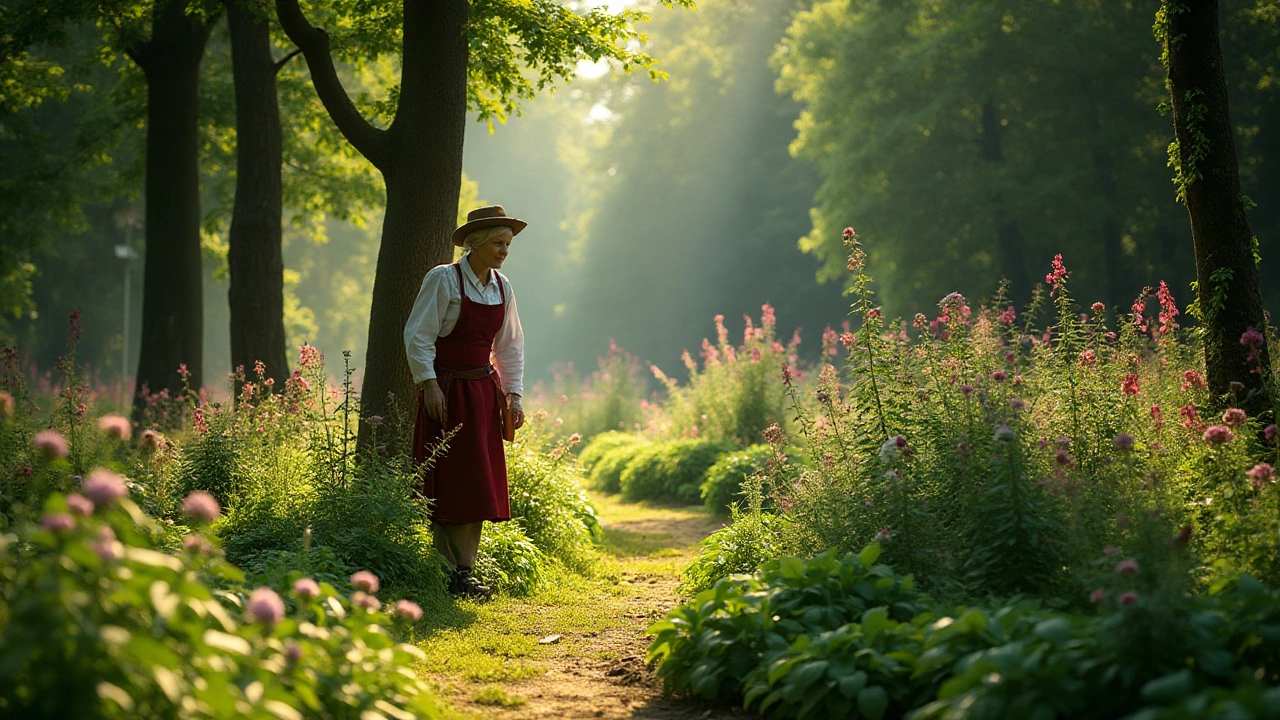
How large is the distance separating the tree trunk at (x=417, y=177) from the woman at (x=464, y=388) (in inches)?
35.5

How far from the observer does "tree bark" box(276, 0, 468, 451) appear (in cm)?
723

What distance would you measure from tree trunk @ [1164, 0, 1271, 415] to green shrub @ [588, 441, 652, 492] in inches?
376

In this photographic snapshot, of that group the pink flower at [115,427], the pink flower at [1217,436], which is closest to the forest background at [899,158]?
the pink flower at [115,427]

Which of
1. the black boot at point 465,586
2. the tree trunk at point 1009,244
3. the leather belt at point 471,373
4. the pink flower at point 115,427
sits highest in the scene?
the tree trunk at point 1009,244

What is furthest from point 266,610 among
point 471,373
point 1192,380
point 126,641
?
point 1192,380

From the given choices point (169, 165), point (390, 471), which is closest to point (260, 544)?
point (390, 471)

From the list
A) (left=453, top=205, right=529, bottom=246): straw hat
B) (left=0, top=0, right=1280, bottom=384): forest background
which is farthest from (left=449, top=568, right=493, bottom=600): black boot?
(left=0, top=0, right=1280, bottom=384): forest background

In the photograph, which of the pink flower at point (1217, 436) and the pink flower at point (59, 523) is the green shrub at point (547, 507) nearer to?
the pink flower at point (1217, 436)

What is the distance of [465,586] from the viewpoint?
20.8 ft

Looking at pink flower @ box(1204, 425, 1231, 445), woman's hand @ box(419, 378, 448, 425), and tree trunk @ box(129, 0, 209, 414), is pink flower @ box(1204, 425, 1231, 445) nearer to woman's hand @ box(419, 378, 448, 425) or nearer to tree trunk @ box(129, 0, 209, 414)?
woman's hand @ box(419, 378, 448, 425)

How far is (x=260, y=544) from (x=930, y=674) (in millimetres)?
4001

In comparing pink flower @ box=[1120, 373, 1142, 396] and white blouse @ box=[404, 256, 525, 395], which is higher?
white blouse @ box=[404, 256, 525, 395]

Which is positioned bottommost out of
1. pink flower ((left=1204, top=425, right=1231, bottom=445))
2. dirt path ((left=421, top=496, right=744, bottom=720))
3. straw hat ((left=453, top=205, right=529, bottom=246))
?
dirt path ((left=421, top=496, right=744, bottom=720))

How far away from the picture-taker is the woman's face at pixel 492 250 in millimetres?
6277
